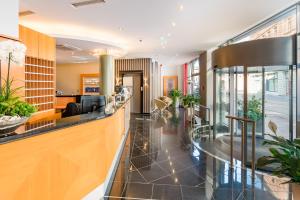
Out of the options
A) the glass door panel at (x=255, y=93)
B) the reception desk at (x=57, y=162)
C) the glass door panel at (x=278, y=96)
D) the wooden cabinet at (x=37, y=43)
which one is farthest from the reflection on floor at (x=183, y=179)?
the wooden cabinet at (x=37, y=43)

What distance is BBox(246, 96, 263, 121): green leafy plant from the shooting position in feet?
16.2

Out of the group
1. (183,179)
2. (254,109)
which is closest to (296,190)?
(183,179)

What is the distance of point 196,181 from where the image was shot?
3336 mm

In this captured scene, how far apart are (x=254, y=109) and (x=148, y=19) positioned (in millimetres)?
3568

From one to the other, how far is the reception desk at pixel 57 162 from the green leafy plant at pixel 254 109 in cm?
368

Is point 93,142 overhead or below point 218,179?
overhead

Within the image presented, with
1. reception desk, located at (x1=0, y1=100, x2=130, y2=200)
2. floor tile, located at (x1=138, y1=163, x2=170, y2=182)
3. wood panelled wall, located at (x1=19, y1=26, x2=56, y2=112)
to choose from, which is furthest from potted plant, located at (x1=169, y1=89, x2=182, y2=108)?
reception desk, located at (x1=0, y1=100, x2=130, y2=200)

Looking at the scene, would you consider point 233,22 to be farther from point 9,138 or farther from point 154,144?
point 9,138

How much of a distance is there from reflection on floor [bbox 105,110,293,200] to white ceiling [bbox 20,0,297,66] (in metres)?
3.37

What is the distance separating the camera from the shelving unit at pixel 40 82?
5.12 meters

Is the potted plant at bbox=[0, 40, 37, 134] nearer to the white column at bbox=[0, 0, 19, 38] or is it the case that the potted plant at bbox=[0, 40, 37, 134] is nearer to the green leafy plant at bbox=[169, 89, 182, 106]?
the white column at bbox=[0, 0, 19, 38]

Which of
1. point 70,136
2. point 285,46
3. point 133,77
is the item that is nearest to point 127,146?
point 70,136

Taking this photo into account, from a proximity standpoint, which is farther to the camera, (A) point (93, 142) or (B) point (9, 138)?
(A) point (93, 142)

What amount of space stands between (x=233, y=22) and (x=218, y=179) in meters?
4.18
